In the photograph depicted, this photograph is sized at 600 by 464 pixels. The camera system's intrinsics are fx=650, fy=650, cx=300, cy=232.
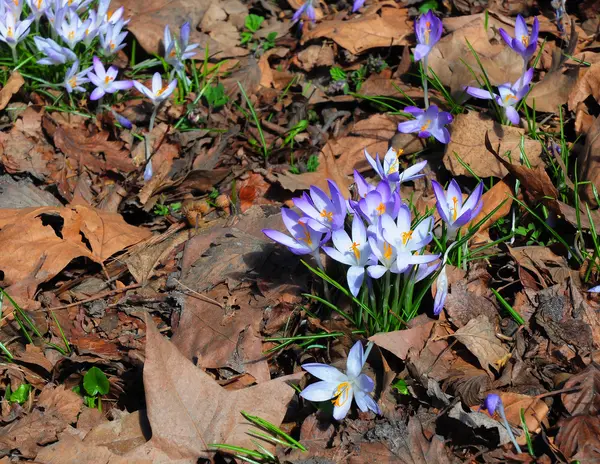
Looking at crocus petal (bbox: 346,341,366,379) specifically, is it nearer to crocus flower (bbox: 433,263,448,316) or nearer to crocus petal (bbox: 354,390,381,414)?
crocus petal (bbox: 354,390,381,414)

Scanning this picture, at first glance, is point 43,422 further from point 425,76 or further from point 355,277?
point 425,76

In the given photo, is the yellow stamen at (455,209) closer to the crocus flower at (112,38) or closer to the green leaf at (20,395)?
the green leaf at (20,395)

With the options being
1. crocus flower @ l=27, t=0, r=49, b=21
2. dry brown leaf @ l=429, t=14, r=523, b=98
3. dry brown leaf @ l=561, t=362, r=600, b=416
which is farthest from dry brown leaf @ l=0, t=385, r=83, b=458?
dry brown leaf @ l=429, t=14, r=523, b=98

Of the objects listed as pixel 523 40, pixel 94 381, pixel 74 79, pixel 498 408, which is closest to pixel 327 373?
pixel 498 408

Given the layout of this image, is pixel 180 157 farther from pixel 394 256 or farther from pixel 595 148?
pixel 595 148

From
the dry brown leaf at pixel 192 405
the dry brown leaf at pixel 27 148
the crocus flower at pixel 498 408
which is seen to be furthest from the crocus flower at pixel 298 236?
the dry brown leaf at pixel 27 148

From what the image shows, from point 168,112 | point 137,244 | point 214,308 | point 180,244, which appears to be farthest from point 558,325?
point 168,112
